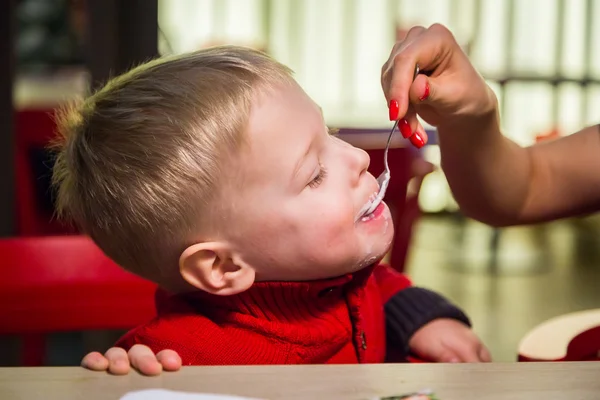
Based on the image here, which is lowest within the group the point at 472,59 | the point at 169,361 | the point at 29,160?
the point at 472,59

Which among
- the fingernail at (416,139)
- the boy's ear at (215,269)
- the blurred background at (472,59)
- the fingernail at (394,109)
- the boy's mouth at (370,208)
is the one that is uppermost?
the fingernail at (394,109)

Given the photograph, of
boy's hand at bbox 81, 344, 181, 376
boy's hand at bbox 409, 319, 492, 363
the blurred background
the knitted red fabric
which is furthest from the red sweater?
the blurred background

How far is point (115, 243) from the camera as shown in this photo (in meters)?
1.03

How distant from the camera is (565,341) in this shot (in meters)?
1.22

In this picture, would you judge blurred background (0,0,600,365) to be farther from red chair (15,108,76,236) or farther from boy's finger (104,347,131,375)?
boy's finger (104,347,131,375)

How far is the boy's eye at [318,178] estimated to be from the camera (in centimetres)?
99

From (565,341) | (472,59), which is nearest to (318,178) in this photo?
(565,341)

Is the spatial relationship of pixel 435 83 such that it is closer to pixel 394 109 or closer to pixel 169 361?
pixel 394 109

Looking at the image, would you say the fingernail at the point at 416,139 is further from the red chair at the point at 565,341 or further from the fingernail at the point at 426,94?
the red chair at the point at 565,341

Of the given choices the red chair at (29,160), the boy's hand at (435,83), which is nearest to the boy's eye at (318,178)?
the boy's hand at (435,83)

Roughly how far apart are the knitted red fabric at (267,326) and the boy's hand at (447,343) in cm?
12

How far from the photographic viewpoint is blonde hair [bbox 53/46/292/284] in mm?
952

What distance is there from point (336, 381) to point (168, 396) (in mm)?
137

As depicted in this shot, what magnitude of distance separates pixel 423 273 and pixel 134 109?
3.64 metres
